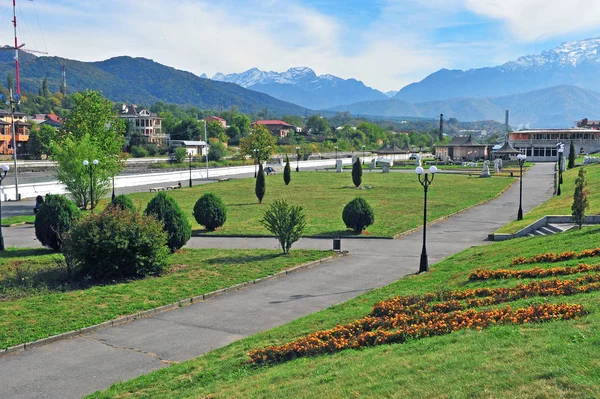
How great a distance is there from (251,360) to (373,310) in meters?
3.64

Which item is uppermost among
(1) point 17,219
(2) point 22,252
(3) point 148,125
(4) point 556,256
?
(3) point 148,125

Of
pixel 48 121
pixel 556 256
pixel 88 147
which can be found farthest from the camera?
pixel 48 121

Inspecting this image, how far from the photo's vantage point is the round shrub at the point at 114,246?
17594 mm

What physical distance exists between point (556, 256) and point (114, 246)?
13350 millimetres

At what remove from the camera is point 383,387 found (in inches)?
292

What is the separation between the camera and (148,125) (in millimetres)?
146000

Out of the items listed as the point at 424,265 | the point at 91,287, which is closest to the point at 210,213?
the point at 91,287

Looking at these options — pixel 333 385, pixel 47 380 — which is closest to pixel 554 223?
pixel 333 385

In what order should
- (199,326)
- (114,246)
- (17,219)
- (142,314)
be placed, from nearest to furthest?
(199,326) → (142,314) → (114,246) → (17,219)

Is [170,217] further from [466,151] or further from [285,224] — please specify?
[466,151]

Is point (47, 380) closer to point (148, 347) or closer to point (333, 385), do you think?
point (148, 347)

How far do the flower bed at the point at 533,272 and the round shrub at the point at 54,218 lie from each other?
15603mm

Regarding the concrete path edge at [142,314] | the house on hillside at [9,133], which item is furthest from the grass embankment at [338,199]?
the house on hillside at [9,133]

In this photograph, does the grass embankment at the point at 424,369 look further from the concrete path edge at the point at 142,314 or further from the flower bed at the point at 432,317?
the concrete path edge at the point at 142,314
